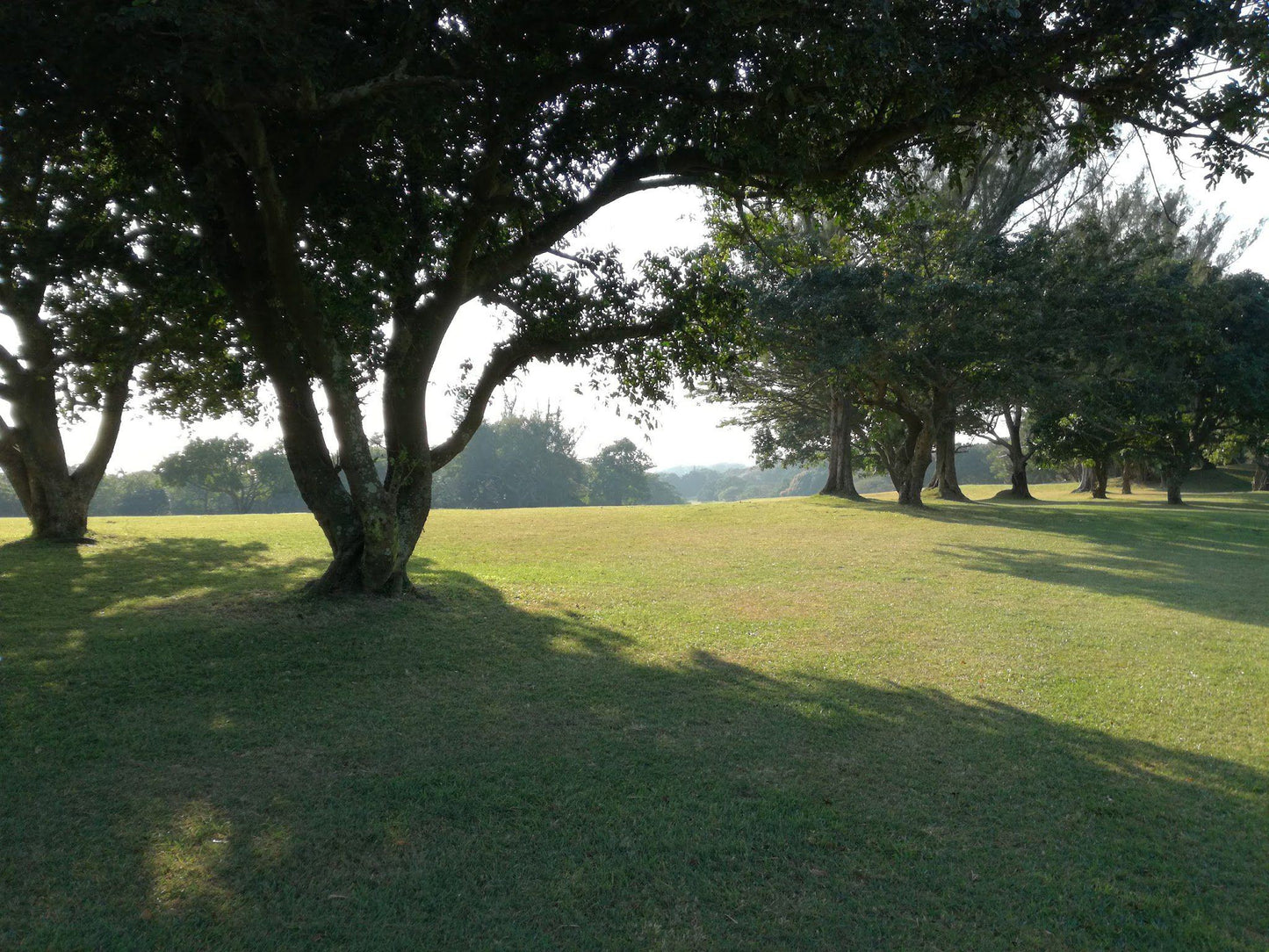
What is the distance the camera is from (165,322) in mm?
14414

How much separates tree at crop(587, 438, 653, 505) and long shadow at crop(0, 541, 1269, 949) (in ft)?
254

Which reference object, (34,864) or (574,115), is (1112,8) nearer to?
(574,115)

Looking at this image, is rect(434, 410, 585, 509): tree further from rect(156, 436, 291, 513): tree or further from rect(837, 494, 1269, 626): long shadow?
rect(837, 494, 1269, 626): long shadow

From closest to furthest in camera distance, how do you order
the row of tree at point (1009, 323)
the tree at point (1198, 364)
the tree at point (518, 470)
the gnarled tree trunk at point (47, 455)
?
the gnarled tree trunk at point (47, 455), the row of tree at point (1009, 323), the tree at point (1198, 364), the tree at point (518, 470)

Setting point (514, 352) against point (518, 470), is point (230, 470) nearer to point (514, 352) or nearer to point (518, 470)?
point (518, 470)

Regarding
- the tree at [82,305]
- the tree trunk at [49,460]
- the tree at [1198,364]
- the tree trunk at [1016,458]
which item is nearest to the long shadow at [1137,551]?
the tree at [1198,364]

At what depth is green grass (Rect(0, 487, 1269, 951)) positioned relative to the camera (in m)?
3.60

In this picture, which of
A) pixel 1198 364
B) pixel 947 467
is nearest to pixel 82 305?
pixel 947 467

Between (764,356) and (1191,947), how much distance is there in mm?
24152

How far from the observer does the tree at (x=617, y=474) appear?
85188mm

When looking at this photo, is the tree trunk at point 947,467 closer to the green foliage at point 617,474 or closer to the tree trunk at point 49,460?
the tree trunk at point 49,460

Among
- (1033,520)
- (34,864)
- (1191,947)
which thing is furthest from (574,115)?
(1033,520)

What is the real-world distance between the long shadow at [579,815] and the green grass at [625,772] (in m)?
0.02

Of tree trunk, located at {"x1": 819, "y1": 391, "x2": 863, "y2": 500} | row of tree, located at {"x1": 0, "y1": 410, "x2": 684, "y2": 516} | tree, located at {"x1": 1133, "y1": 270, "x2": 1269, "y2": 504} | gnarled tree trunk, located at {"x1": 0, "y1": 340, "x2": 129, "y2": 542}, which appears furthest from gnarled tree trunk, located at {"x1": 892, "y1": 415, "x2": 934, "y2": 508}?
row of tree, located at {"x1": 0, "y1": 410, "x2": 684, "y2": 516}
